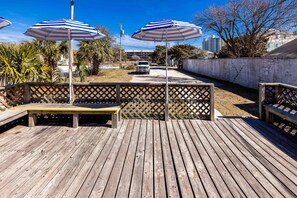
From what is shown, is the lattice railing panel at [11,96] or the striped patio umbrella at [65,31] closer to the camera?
the striped patio umbrella at [65,31]

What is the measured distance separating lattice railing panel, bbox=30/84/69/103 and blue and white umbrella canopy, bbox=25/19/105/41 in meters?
1.22

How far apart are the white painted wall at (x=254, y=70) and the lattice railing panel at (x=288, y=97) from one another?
5.06 m

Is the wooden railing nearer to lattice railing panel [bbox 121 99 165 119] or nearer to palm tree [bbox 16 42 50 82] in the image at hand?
lattice railing panel [bbox 121 99 165 119]

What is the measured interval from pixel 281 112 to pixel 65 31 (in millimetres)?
5234

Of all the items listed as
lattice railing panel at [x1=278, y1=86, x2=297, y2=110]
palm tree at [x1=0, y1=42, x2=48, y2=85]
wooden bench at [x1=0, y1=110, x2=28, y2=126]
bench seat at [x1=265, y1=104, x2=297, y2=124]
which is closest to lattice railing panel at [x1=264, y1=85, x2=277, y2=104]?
lattice railing panel at [x1=278, y1=86, x2=297, y2=110]

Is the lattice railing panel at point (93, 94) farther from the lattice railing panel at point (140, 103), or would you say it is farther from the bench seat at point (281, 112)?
the bench seat at point (281, 112)

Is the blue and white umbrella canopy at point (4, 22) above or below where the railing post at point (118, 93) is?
A: above

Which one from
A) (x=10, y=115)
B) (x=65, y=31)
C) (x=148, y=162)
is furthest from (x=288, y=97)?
(x=10, y=115)

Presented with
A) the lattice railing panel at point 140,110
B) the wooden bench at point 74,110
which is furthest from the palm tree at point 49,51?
the lattice railing panel at point 140,110

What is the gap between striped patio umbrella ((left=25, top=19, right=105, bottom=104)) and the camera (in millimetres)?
4285

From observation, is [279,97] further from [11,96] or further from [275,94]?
[11,96]

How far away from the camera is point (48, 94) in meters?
5.57

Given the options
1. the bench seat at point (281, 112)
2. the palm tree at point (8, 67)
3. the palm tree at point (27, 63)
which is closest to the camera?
the bench seat at point (281, 112)

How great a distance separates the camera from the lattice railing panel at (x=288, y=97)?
4723 millimetres
